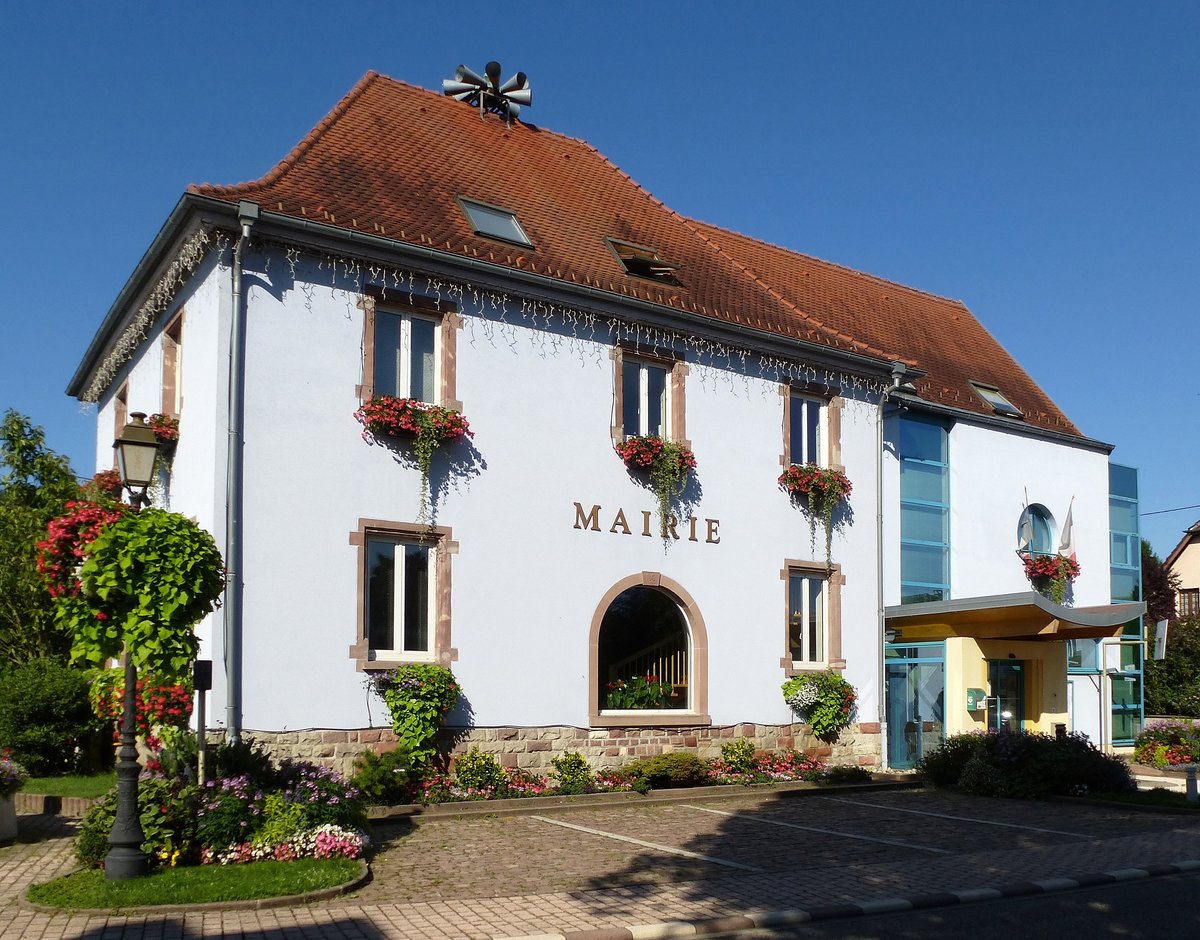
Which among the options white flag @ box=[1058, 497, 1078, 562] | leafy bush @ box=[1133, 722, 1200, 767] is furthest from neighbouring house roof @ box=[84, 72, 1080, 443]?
leafy bush @ box=[1133, 722, 1200, 767]

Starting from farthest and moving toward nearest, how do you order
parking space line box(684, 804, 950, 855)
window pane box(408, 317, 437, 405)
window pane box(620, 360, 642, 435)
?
1. window pane box(620, 360, 642, 435)
2. window pane box(408, 317, 437, 405)
3. parking space line box(684, 804, 950, 855)

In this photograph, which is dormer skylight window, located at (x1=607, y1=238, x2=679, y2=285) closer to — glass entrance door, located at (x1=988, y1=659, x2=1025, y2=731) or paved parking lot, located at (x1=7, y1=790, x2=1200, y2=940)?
paved parking lot, located at (x1=7, y1=790, x2=1200, y2=940)

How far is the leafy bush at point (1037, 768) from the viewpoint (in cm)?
1731

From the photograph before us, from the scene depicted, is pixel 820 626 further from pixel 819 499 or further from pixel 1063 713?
pixel 1063 713

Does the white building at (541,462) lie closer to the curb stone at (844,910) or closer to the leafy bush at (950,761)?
the leafy bush at (950,761)

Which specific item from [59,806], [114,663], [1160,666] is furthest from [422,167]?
[1160,666]

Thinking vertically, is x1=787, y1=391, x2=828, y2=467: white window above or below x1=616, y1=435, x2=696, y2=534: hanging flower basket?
above

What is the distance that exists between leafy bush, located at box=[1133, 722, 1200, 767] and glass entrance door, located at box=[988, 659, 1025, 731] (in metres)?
2.46

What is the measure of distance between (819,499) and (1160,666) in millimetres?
21744

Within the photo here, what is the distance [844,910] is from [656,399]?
10081 mm

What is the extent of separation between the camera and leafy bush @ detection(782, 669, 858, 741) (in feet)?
61.5

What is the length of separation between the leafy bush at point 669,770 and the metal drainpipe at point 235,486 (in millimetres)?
5363

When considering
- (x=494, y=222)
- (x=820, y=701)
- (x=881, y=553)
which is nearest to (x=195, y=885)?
(x=494, y=222)

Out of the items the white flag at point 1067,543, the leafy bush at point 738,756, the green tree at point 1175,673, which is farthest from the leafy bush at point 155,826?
the green tree at point 1175,673
